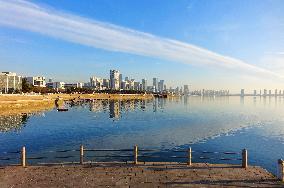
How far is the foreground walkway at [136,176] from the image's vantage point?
20375mm

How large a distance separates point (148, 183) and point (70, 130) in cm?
5366

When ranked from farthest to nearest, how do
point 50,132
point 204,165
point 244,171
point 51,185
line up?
point 50,132 < point 204,165 < point 244,171 < point 51,185

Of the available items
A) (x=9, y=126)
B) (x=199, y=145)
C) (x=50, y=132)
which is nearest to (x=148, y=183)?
(x=199, y=145)

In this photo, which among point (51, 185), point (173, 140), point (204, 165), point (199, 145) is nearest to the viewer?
point (51, 185)

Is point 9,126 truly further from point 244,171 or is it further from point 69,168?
point 244,171

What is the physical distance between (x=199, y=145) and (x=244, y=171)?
27969mm

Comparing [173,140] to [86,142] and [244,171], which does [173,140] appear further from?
[244,171]

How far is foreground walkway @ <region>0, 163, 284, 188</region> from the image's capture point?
2038 centimetres

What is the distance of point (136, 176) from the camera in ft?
71.9

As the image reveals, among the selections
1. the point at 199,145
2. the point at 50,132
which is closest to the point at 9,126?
the point at 50,132

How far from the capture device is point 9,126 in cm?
7375

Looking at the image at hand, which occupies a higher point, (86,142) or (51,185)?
(51,185)

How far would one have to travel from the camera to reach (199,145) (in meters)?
51.2

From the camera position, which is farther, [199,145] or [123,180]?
[199,145]
